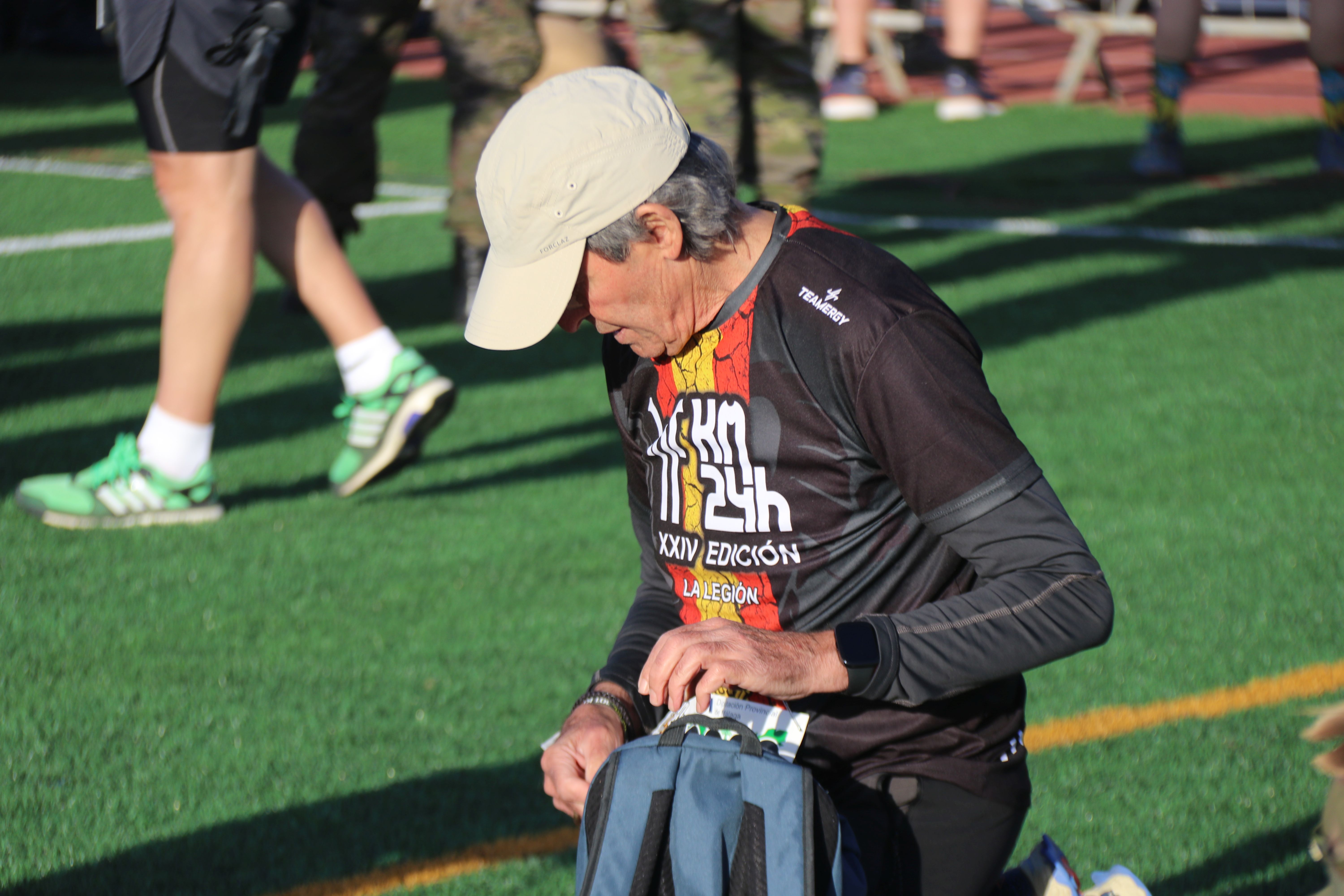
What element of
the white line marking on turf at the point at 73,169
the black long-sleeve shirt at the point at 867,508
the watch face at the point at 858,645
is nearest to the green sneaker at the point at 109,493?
the black long-sleeve shirt at the point at 867,508

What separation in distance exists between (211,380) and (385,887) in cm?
187

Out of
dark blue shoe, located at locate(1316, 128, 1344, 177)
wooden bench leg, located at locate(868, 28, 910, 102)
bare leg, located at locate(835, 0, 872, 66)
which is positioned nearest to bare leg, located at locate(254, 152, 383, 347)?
dark blue shoe, located at locate(1316, 128, 1344, 177)

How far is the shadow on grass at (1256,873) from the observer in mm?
2324

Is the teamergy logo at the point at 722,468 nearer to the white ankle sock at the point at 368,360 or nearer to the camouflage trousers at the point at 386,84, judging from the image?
the white ankle sock at the point at 368,360

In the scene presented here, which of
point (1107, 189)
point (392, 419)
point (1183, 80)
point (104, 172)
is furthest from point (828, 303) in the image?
point (104, 172)

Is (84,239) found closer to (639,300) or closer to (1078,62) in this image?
(639,300)

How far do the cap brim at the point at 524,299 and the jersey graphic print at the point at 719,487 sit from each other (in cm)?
19

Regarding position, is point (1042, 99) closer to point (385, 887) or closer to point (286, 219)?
point (286, 219)

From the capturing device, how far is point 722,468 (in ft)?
6.12

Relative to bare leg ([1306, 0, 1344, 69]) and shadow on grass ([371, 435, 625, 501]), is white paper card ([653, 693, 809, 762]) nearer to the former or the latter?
shadow on grass ([371, 435, 625, 501])

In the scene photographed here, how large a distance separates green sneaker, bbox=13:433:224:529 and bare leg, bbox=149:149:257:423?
176 millimetres

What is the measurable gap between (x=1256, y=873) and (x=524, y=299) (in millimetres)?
1546

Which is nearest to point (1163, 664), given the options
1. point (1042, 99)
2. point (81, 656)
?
point (81, 656)

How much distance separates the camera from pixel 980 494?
1635 millimetres
